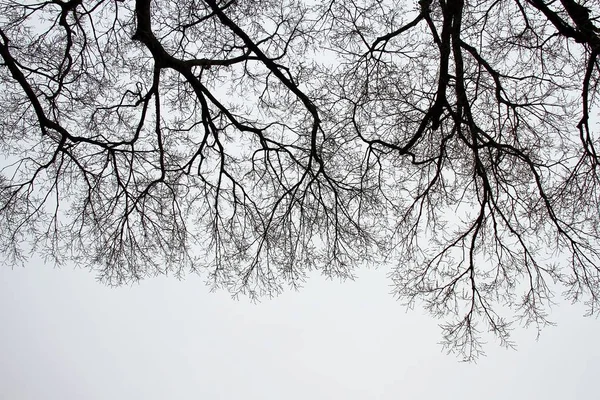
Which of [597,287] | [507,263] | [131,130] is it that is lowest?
[597,287]

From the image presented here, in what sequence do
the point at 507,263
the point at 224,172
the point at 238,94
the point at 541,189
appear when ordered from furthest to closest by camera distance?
1. the point at 238,94
2. the point at 224,172
3. the point at 507,263
4. the point at 541,189

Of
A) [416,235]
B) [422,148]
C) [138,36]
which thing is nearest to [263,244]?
[416,235]

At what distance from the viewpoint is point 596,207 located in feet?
23.0

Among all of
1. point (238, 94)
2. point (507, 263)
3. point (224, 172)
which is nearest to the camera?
point (507, 263)

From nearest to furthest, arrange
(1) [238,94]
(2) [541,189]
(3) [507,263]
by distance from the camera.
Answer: (2) [541,189]
(3) [507,263]
(1) [238,94]

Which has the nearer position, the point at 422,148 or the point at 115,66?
the point at 422,148

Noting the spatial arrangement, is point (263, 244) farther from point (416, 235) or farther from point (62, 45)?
point (62, 45)

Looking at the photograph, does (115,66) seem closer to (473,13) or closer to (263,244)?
(263,244)

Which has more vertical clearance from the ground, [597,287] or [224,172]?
[224,172]

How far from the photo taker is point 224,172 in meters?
7.98

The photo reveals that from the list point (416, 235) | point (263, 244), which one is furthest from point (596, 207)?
point (263, 244)

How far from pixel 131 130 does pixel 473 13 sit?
20.1ft

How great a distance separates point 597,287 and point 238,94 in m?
6.53

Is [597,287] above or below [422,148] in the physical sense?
below
